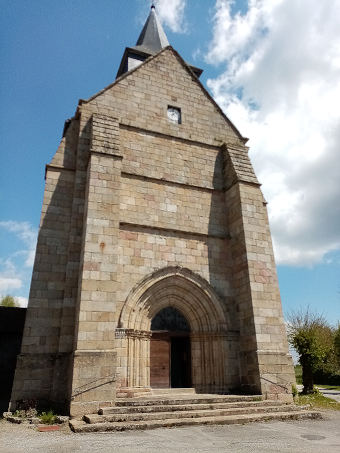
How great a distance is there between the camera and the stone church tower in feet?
24.6

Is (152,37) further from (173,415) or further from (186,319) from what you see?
(173,415)

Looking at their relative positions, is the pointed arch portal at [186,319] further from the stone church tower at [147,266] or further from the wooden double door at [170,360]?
the wooden double door at [170,360]

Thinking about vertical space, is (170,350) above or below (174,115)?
below

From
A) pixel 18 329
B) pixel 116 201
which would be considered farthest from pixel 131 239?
pixel 18 329

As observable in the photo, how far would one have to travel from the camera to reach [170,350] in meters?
9.26

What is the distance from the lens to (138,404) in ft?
21.8

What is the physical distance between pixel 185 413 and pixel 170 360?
2.78m

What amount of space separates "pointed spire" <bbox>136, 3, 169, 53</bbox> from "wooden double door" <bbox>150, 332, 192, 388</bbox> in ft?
55.4

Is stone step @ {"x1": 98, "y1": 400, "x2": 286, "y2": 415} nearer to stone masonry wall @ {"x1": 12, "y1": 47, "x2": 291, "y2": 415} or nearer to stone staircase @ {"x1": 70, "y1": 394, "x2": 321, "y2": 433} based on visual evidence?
stone staircase @ {"x1": 70, "y1": 394, "x2": 321, "y2": 433}

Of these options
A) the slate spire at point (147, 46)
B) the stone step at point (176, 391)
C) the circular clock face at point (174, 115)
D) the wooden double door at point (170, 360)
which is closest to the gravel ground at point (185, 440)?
the stone step at point (176, 391)

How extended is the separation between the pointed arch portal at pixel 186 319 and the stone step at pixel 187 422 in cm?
192

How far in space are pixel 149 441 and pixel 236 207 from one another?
283 inches

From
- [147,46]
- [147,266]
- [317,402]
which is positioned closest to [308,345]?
[317,402]

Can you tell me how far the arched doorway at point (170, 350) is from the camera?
8883mm
